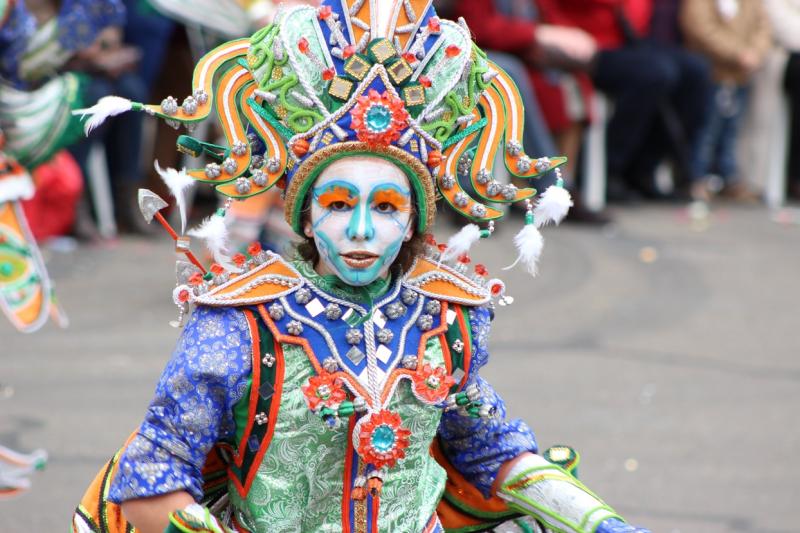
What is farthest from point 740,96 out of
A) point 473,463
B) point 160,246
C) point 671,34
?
point 473,463

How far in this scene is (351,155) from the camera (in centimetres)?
290

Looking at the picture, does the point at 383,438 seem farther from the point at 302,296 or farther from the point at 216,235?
the point at 216,235

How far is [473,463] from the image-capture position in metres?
3.28

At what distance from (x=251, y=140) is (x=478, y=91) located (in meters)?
0.46

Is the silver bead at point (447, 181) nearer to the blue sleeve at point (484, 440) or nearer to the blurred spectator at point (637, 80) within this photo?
the blue sleeve at point (484, 440)

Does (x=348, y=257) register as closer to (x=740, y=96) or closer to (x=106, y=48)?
(x=106, y=48)

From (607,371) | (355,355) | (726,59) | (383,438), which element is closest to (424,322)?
(355,355)

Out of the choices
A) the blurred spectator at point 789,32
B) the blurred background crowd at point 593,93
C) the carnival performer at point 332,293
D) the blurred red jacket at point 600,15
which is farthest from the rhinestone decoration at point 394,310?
the blurred spectator at point 789,32

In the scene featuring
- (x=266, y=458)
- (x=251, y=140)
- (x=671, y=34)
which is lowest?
(x=671, y=34)

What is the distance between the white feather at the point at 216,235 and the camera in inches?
118

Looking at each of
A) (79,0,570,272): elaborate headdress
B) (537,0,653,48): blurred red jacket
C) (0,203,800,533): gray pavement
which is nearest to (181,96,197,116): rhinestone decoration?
(79,0,570,272): elaborate headdress

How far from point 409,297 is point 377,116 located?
1.40 feet

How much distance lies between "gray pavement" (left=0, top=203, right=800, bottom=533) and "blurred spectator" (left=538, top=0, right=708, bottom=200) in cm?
141

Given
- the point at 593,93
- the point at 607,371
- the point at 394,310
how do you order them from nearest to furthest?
the point at 394,310 → the point at 607,371 → the point at 593,93
